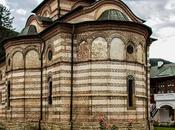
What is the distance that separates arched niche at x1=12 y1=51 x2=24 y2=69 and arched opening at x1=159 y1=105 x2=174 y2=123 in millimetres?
19137

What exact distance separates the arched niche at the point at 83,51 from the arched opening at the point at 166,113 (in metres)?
20.0

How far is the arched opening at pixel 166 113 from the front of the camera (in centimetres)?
3705

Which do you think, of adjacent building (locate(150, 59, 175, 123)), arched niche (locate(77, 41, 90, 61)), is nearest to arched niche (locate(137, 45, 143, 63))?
arched niche (locate(77, 41, 90, 61))

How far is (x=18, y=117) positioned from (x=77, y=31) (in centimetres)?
669

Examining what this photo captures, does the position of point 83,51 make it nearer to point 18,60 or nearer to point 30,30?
point 18,60

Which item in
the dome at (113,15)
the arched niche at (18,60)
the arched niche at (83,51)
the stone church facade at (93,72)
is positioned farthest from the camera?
the arched niche at (18,60)

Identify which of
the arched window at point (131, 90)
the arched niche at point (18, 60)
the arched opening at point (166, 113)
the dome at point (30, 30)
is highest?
the dome at point (30, 30)

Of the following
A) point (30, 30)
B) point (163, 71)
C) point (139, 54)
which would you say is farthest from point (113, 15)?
point (163, 71)

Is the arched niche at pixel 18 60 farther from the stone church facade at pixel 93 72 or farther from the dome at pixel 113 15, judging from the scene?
the dome at pixel 113 15

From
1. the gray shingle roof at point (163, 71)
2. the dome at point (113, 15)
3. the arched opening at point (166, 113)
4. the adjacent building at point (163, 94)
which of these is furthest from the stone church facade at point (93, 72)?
the gray shingle roof at point (163, 71)

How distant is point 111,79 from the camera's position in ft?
61.3

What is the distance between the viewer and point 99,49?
1895cm

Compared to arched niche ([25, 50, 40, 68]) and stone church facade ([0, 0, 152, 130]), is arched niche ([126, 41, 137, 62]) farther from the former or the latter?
arched niche ([25, 50, 40, 68])

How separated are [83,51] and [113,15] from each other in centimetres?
263
